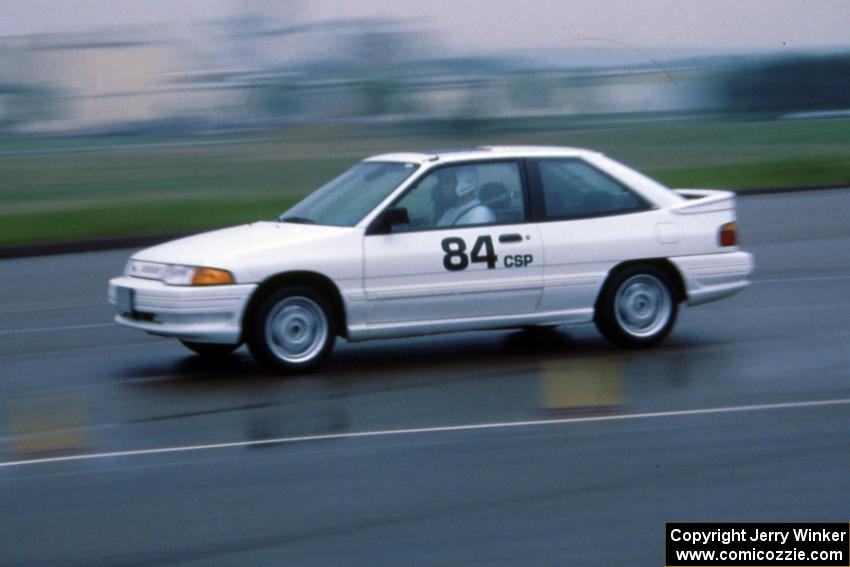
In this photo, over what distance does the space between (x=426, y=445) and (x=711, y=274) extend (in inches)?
148

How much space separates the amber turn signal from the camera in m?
9.07

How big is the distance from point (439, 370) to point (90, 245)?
1101 cm

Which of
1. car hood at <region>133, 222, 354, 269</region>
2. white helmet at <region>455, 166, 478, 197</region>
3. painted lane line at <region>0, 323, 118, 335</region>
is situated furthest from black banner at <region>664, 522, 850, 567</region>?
painted lane line at <region>0, 323, 118, 335</region>

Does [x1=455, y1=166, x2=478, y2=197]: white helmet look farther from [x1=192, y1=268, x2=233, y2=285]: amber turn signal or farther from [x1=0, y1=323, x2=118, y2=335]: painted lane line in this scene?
[x1=0, y1=323, x2=118, y2=335]: painted lane line

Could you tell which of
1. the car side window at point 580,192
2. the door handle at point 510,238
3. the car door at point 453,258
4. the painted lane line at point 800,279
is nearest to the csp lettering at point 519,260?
the car door at point 453,258

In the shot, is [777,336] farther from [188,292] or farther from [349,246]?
[188,292]

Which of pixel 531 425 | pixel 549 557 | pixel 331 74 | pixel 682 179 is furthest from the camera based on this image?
pixel 331 74

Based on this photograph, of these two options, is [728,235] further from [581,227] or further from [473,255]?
[473,255]

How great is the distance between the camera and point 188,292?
29.7ft

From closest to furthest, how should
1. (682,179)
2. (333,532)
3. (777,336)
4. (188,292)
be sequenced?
(333,532), (188,292), (777,336), (682,179)

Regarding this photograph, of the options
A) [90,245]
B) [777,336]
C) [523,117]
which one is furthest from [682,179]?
[777,336]

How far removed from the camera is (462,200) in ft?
32.1

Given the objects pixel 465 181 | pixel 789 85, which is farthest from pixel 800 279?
pixel 789 85

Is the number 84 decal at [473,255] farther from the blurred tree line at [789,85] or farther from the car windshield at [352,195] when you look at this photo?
the blurred tree line at [789,85]
